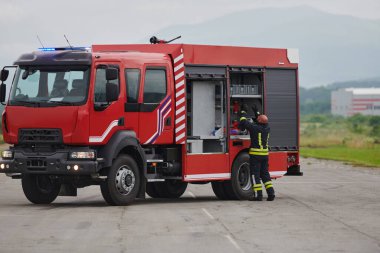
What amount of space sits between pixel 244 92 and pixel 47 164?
5.03 meters

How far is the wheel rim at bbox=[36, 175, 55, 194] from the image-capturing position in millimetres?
20719

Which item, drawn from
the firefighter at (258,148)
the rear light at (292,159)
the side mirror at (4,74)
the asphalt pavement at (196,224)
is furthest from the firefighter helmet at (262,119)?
the side mirror at (4,74)

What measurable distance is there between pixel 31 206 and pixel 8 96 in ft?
6.89

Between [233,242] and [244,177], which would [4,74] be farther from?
[233,242]

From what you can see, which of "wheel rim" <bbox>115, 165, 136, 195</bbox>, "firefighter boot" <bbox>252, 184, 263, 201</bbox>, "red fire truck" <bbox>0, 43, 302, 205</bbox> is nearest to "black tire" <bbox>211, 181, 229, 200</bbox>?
"red fire truck" <bbox>0, 43, 302, 205</bbox>

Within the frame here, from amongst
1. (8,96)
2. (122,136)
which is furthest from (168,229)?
(8,96)

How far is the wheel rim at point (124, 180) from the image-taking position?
778 inches

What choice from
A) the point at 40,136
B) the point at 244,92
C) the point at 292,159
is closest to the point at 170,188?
the point at 244,92

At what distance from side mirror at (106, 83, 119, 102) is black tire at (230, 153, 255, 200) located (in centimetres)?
377

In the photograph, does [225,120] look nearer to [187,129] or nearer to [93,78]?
[187,129]

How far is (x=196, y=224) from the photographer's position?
53.3 feet

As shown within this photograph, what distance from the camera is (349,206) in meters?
20.3

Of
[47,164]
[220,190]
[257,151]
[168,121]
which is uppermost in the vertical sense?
[168,121]

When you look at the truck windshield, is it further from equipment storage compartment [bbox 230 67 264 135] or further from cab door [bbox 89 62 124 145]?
equipment storage compartment [bbox 230 67 264 135]
